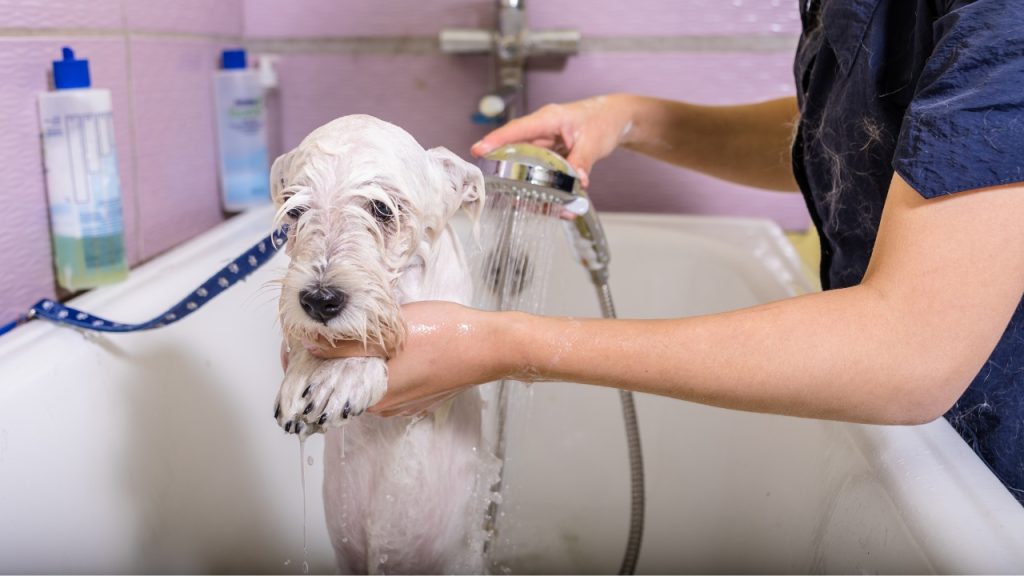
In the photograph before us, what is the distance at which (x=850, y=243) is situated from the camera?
887 millimetres

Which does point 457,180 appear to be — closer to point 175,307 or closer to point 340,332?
point 340,332

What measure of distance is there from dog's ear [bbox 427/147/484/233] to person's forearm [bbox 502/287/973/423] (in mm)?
116

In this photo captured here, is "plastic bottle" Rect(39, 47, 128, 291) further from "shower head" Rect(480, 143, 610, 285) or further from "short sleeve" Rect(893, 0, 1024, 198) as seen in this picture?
"short sleeve" Rect(893, 0, 1024, 198)

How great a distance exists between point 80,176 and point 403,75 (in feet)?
2.16

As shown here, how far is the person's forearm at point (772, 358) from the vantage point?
0.60 metres

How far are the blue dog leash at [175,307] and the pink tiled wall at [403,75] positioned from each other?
0.26 m

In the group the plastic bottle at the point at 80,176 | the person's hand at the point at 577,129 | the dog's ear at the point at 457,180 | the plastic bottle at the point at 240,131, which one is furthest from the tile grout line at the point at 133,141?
the dog's ear at the point at 457,180

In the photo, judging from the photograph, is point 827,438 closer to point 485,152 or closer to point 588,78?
point 485,152

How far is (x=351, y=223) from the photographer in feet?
1.97

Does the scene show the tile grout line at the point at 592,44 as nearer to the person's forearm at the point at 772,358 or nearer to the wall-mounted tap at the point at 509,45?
the wall-mounted tap at the point at 509,45

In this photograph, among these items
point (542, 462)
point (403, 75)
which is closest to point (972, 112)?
point (542, 462)

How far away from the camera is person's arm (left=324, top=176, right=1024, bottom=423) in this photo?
582 mm

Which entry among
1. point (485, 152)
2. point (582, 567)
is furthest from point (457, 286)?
point (582, 567)

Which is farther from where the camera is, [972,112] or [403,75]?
[403,75]
